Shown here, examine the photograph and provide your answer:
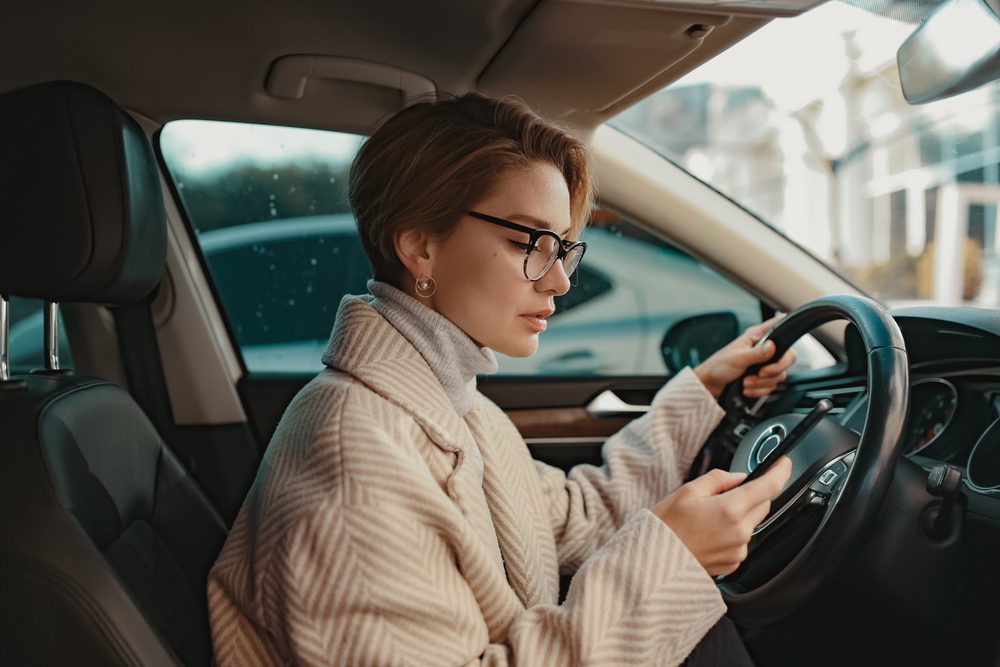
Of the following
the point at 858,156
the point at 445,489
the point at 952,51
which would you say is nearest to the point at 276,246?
the point at 445,489

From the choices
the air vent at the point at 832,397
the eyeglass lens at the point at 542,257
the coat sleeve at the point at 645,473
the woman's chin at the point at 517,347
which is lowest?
the coat sleeve at the point at 645,473

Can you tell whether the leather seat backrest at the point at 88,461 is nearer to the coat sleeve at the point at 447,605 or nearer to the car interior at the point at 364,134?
the car interior at the point at 364,134

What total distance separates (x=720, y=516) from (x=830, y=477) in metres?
0.23

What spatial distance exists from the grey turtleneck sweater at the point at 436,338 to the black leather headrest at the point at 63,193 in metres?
0.41

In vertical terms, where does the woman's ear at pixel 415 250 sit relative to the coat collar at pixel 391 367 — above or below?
above

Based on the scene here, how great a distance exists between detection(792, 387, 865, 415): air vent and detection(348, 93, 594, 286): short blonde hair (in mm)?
697

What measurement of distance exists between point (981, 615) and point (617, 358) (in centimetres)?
137

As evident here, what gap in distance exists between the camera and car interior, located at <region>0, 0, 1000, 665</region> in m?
1.15

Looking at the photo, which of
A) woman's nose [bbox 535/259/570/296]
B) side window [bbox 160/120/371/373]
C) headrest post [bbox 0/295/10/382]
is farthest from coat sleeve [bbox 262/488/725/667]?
side window [bbox 160/120/371/373]

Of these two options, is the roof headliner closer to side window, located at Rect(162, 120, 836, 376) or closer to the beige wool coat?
side window, located at Rect(162, 120, 836, 376)

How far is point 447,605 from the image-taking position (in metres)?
1.06

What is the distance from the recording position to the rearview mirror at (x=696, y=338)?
2.35 metres

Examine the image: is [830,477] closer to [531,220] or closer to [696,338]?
[531,220]

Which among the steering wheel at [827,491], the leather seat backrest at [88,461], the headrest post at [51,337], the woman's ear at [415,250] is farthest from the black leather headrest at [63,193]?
the steering wheel at [827,491]
